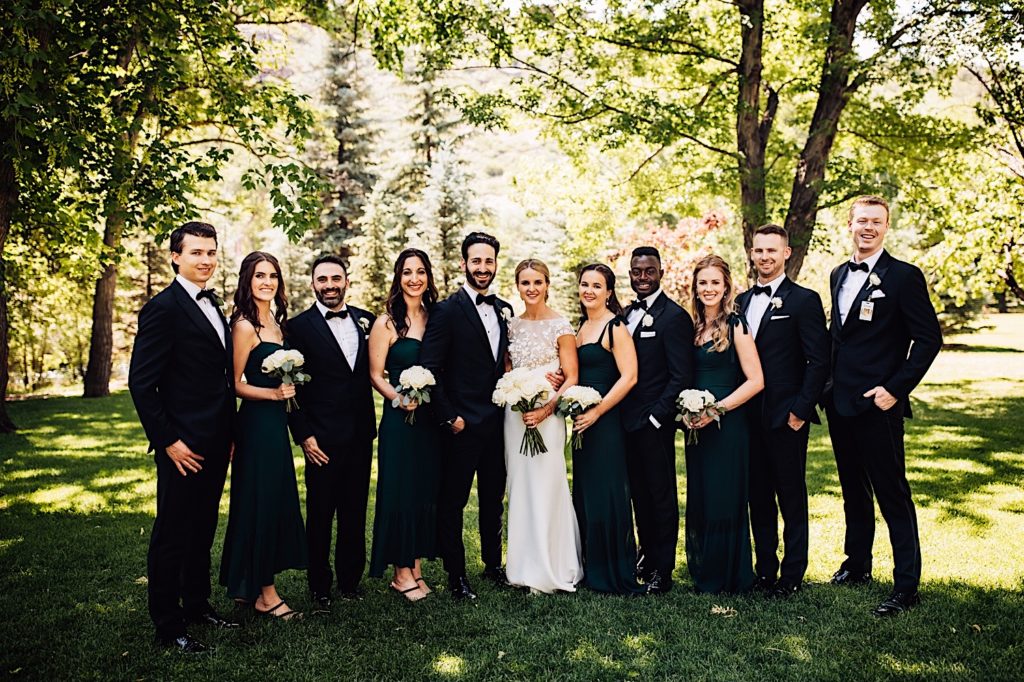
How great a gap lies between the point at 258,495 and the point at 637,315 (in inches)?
122

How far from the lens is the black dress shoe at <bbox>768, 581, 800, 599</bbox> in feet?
17.5

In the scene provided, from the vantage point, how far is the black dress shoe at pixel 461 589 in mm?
5547

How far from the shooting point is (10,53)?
209 inches

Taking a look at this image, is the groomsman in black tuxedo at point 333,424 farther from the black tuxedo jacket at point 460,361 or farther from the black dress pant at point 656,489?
the black dress pant at point 656,489

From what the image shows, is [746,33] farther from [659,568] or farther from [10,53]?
[10,53]

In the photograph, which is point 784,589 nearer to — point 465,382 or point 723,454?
point 723,454

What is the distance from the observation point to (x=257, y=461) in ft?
16.5

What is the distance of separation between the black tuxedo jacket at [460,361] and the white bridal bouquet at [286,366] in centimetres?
94

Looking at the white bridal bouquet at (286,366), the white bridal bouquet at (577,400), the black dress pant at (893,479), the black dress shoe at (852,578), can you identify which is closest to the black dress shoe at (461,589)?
the white bridal bouquet at (577,400)

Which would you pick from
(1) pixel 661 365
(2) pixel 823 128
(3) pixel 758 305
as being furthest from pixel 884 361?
(2) pixel 823 128

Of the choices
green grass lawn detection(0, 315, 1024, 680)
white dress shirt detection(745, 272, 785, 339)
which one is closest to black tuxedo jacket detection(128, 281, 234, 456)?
green grass lawn detection(0, 315, 1024, 680)

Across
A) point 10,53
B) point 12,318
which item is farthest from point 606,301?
point 12,318

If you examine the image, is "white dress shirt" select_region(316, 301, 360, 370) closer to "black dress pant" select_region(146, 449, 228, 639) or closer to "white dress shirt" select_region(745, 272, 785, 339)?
"black dress pant" select_region(146, 449, 228, 639)

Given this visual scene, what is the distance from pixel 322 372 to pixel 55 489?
5.92 metres
